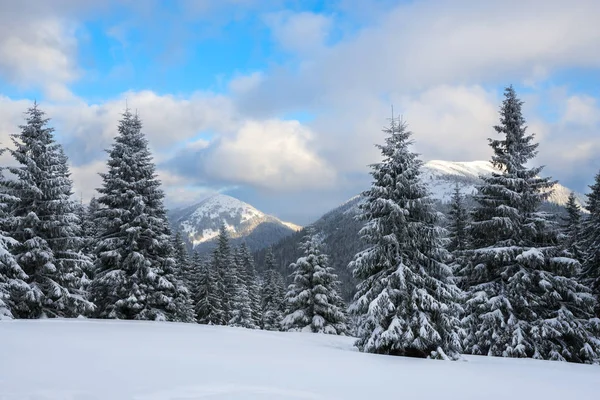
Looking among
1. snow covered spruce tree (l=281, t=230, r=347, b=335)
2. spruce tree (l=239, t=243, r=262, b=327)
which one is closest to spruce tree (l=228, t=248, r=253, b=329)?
spruce tree (l=239, t=243, r=262, b=327)

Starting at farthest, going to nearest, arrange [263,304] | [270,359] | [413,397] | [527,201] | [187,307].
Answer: [263,304] → [187,307] → [527,201] → [270,359] → [413,397]

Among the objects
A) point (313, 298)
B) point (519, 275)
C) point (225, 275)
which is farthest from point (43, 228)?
point (225, 275)

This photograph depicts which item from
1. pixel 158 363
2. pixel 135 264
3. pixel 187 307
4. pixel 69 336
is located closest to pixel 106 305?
pixel 135 264

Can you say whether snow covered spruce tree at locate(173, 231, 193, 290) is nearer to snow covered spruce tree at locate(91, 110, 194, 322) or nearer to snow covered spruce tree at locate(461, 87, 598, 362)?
snow covered spruce tree at locate(91, 110, 194, 322)

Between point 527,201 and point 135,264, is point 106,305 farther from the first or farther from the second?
point 527,201

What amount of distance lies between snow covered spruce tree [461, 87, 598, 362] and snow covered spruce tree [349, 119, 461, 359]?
16.5 ft

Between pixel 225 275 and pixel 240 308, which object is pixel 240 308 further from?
pixel 225 275

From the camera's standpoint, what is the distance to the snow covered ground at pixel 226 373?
6094 mm

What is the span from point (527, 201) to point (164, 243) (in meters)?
19.4

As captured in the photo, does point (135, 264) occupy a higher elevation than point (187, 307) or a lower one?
higher

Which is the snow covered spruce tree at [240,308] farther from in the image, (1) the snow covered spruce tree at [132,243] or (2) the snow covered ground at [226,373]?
(2) the snow covered ground at [226,373]

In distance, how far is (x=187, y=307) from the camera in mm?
38031

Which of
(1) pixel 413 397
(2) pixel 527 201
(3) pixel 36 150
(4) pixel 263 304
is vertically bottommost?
(4) pixel 263 304

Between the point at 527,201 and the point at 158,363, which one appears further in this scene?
the point at 527,201
